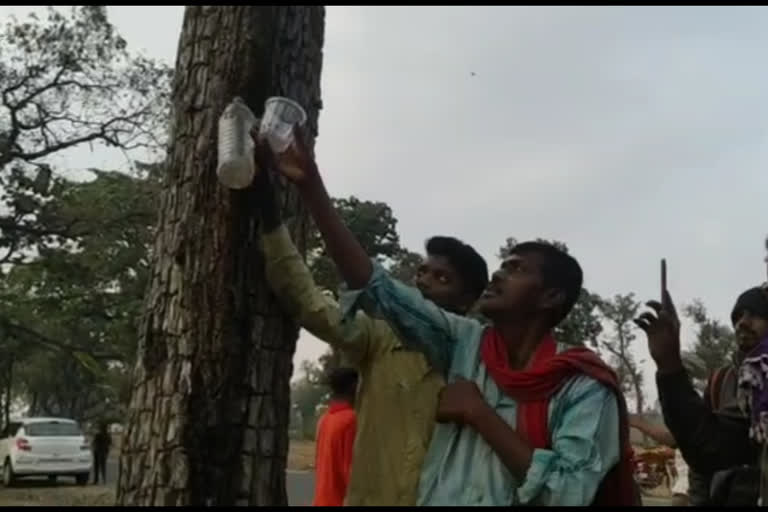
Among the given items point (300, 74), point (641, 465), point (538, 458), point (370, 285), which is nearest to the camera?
point (538, 458)

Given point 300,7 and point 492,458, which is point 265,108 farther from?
point 492,458

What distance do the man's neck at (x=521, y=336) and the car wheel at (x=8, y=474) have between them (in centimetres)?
1941

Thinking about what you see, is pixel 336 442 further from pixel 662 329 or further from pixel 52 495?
pixel 52 495

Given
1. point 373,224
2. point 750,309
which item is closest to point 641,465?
point 750,309

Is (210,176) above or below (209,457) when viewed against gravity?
above

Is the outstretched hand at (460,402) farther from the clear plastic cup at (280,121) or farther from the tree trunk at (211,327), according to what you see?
the clear plastic cup at (280,121)

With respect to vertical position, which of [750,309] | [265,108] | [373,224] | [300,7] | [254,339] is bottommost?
[254,339]

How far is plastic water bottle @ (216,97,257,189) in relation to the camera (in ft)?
7.91

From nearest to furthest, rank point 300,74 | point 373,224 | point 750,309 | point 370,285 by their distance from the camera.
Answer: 1. point 370,285
2. point 300,74
3. point 750,309
4. point 373,224

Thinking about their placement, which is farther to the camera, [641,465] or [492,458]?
[641,465]

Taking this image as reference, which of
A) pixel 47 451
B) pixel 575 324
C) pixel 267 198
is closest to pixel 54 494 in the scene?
pixel 47 451

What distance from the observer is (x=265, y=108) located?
2566 millimetres

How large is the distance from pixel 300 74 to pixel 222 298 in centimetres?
64

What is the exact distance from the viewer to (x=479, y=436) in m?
2.34
